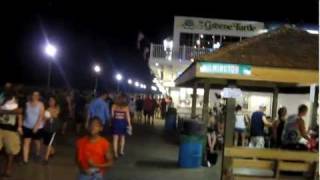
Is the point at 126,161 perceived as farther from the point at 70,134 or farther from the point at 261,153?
the point at 70,134

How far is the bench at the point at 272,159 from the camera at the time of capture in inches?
455

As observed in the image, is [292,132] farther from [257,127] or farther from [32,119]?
[32,119]

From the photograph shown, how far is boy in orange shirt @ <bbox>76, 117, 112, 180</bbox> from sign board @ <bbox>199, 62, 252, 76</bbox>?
4.62 m

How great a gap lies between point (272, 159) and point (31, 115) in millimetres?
5290

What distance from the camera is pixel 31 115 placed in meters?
13.4

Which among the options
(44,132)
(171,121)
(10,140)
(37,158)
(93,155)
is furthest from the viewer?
(171,121)

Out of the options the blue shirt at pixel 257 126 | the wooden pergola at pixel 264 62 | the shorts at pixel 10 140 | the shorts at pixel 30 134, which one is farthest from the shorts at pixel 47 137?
the blue shirt at pixel 257 126

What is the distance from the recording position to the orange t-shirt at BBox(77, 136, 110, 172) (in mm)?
7906

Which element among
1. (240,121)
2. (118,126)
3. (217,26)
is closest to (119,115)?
(118,126)

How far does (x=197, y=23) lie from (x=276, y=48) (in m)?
24.8

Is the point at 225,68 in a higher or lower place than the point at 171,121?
higher

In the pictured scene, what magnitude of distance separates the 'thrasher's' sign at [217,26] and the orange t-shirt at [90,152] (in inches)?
1149

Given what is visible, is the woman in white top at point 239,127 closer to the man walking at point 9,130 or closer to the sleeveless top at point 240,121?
the sleeveless top at point 240,121

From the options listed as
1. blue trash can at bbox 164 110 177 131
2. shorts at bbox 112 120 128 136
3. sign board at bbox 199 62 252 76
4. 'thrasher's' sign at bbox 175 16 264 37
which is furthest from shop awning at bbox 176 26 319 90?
'thrasher's' sign at bbox 175 16 264 37
